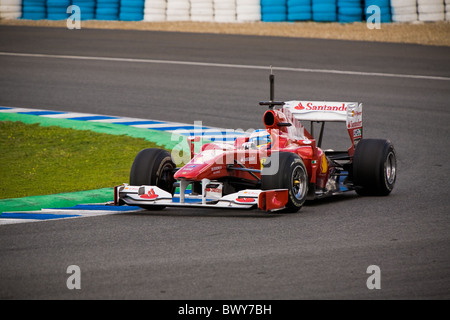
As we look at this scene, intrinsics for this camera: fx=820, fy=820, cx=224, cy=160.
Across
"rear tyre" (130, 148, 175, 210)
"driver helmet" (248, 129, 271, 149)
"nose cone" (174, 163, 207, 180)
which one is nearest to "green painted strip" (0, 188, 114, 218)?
"rear tyre" (130, 148, 175, 210)

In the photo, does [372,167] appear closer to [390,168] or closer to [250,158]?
[390,168]

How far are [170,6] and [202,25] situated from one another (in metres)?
1.18

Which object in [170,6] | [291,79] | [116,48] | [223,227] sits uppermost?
[170,6]

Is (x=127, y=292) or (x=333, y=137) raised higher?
(x=333, y=137)

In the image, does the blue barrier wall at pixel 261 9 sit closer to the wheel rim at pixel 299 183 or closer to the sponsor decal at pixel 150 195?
the wheel rim at pixel 299 183

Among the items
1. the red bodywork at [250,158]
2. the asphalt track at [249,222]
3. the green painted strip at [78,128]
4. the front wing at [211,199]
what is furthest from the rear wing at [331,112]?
the front wing at [211,199]

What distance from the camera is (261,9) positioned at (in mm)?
24938

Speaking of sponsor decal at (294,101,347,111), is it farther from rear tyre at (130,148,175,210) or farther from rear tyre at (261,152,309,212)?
rear tyre at (130,148,175,210)

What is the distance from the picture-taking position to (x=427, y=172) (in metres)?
11.8

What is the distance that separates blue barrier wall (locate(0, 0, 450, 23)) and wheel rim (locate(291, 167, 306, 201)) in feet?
51.8

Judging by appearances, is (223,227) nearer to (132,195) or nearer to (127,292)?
(132,195)

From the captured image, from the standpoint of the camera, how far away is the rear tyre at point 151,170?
920 centimetres

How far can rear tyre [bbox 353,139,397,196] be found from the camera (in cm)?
1002
